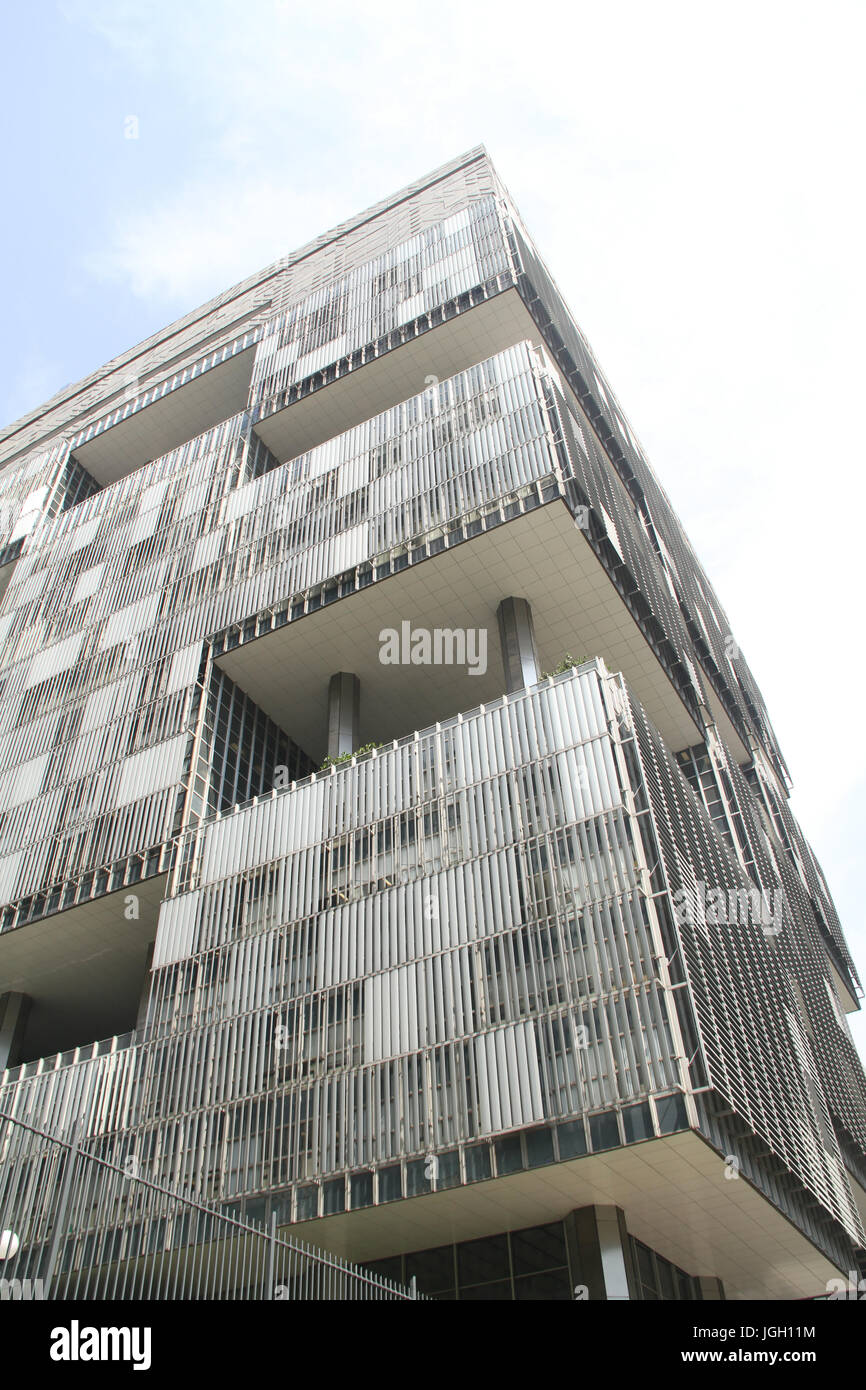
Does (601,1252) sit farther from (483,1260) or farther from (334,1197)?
(334,1197)

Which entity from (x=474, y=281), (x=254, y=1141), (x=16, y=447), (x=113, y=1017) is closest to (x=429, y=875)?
(x=254, y=1141)

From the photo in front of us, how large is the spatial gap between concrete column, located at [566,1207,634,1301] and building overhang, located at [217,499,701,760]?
21143mm

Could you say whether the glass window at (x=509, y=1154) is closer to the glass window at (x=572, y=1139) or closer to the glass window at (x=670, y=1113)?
the glass window at (x=572, y=1139)

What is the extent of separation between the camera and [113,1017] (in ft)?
144

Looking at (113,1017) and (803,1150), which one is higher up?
(113,1017)

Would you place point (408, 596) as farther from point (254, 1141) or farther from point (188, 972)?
point (254, 1141)

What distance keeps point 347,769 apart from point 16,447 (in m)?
48.9

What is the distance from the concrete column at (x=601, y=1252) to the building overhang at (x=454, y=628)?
832 inches

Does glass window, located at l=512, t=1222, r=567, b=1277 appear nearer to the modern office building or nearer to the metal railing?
the modern office building

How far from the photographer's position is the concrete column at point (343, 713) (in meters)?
38.5

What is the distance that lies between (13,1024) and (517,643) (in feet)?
83.4

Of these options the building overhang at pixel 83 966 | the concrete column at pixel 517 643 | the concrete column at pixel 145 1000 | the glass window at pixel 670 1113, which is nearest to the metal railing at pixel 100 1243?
the glass window at pixel 670 1113

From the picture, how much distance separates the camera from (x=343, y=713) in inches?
1570
